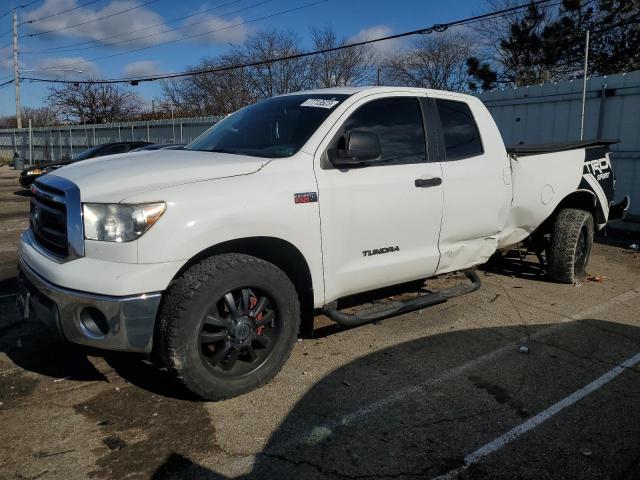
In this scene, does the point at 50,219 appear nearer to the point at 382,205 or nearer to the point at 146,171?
the point at 146,171

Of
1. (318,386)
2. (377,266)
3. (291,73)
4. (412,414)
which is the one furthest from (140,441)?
(291,73)

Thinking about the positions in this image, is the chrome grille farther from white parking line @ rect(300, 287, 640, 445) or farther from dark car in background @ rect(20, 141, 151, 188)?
dark car in background @ rect(20, 141, 151, 188)

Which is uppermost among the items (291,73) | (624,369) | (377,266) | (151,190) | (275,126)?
(291,73)

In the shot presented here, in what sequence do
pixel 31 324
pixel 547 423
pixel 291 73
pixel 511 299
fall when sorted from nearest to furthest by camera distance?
pixel 547 423 → pixel 31 324 → pixel 511 299 → pixel 291 73

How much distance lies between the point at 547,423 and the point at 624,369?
120 centimetres

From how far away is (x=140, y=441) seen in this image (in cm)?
303

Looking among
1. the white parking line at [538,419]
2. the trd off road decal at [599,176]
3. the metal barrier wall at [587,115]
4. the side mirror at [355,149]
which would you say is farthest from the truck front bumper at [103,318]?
the metal barrier wall at [587,115]

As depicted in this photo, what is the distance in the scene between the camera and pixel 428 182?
4266 millimetres

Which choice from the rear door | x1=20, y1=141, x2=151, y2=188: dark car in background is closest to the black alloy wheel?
the rear door

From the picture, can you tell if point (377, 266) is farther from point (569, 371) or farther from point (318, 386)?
point (569, 371)

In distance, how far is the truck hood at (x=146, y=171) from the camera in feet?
10.1

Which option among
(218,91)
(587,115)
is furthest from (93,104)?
(587,115)

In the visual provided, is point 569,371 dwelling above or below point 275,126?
below

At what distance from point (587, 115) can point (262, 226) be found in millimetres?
9416
